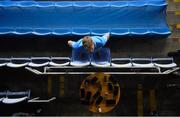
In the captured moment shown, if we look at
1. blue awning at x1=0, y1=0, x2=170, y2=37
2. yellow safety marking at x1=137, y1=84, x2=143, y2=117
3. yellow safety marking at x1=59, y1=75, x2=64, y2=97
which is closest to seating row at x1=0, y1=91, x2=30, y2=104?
yellow safety marking at x1=59, y1=75, x2=64, y2=97

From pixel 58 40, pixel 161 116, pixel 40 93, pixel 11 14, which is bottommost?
pixel 161 116

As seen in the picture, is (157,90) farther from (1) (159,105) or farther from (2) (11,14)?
(2) (11,14)

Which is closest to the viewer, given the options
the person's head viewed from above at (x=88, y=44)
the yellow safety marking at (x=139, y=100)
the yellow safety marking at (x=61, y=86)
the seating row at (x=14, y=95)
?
the person's head viewed from above at (x=88, y=44)

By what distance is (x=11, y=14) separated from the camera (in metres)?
5.81

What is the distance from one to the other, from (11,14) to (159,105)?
3536 mm

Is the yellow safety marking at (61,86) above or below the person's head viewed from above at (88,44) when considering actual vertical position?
below

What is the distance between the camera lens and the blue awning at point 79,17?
573cm

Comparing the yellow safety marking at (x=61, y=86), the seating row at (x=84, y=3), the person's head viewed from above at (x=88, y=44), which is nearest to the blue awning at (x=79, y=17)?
the seating row at (x=84, y=3)

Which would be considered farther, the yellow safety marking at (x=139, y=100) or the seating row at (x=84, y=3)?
the seating row at (x=84, y=3)

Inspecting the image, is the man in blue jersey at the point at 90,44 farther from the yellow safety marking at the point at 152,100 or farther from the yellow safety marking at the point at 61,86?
the yellow safety marking at the point at 152,100

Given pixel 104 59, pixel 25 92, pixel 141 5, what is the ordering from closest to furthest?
pixel 104 59 → pixel 25 92 → pixel 141 5

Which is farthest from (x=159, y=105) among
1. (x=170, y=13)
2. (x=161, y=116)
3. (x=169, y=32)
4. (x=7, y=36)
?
(x=7, y=36)

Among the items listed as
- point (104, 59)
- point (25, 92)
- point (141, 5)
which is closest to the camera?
point (104, 59)

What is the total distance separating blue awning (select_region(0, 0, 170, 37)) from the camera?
5727mm
